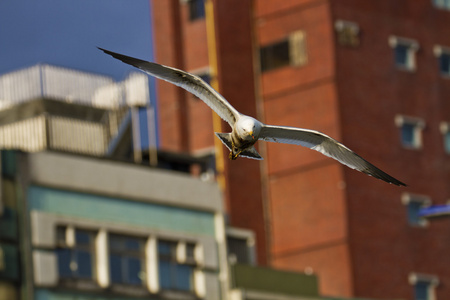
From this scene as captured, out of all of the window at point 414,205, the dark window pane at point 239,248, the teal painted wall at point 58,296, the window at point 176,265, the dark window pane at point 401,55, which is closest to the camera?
the teal painted wall at point 58,296

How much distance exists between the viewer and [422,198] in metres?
77.2

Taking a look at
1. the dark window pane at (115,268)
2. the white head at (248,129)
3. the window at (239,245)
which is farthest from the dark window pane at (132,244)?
the white head at (248,129)

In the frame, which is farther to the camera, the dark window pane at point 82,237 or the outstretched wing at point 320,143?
the dark window pane at point 82,237

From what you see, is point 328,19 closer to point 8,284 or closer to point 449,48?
point 449,48

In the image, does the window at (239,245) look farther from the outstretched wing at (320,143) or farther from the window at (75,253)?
the outstretched wing at (320,143)

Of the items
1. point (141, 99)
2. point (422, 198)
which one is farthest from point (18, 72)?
point (422, 198)

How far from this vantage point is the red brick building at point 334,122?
Result: 241 feet

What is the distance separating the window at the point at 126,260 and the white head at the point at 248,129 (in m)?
22.4

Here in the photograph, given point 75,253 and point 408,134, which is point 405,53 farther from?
point 75,253

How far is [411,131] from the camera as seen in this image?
78875 millimetres

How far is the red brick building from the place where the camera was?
73.6 meters

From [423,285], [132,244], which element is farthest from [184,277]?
[423,285]

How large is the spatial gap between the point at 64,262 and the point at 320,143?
18.9 metres

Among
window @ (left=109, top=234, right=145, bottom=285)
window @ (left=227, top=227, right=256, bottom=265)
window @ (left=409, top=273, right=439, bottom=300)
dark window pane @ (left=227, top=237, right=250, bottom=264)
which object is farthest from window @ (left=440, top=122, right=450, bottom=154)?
window @ (left=109, top=234, right=145, bottom=285)
